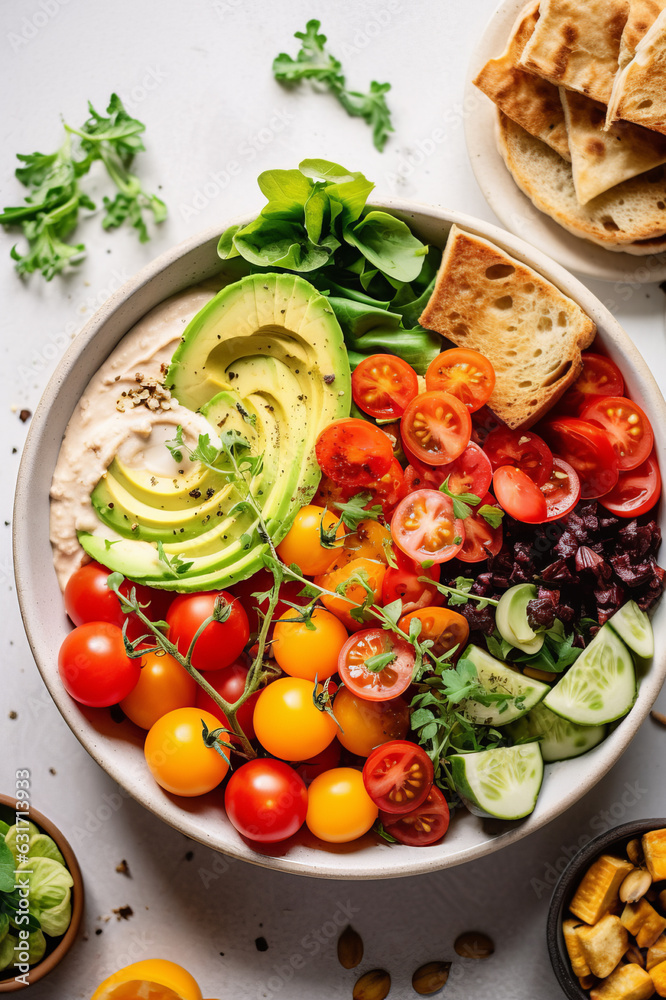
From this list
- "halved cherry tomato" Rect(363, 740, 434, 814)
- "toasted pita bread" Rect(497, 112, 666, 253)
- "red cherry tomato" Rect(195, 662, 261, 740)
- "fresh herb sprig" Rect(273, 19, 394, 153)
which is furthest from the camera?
"fresh herb sprig" Rect(273, 19, 394, 153)

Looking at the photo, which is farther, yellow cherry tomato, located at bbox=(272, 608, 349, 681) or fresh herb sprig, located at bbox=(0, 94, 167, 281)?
fresh herb sprig, located at bbox=(0, 94, 167, 281)

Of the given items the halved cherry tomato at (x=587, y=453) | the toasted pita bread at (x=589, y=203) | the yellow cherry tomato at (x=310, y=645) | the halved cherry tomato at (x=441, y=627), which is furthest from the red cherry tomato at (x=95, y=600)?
the toasted pita bread at (x=589, y=203)

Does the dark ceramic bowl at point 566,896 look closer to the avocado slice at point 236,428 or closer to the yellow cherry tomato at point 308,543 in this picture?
the yellow cherry tomato at point 308,543

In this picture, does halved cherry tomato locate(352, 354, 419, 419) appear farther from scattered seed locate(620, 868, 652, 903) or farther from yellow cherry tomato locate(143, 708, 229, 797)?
scattered seed locate(620, 868, 652, 903)

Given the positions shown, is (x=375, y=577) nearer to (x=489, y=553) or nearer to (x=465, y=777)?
(x=489, y=553)

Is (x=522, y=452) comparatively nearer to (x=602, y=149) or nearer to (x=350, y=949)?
(x=602, y=149)

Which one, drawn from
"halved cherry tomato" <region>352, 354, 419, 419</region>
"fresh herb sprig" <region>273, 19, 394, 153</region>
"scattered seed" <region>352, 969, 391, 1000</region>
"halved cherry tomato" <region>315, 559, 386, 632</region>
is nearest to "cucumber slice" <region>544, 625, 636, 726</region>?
"halved cherry tomato" <region>315, 559, 386, 632</region>
